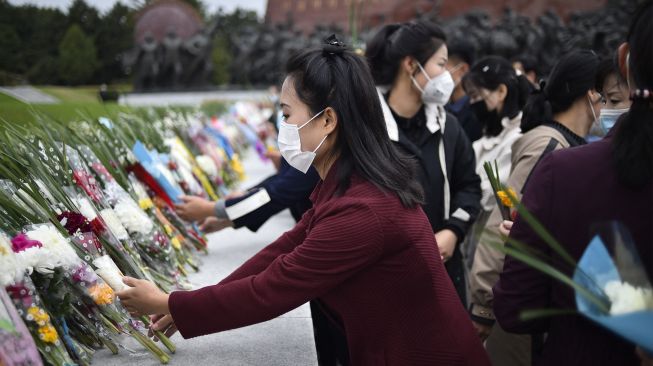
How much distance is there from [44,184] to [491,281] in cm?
159

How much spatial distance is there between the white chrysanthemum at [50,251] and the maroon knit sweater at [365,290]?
296 millimetres

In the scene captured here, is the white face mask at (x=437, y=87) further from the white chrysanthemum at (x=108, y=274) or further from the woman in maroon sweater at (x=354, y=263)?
the white chrysanthemum at (x=108, y=274)

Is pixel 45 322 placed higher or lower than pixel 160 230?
higher

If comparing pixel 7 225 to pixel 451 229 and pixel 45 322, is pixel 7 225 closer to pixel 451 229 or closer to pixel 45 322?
pixel 45 322

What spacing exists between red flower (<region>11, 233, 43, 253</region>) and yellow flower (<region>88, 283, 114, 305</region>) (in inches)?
8.3

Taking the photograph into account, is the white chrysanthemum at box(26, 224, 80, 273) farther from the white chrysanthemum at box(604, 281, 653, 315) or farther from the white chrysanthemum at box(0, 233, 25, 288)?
the white chrysanthemum at box(604, 281, 653, 315)

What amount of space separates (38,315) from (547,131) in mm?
1889

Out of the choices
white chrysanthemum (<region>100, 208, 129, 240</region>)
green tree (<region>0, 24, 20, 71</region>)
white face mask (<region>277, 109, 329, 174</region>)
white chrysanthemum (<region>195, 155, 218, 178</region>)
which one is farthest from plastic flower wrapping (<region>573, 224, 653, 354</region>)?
green tree (<region>0, 24, 20, 71</region>)

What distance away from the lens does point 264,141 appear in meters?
8.04

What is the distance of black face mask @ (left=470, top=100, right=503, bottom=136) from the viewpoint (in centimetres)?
372

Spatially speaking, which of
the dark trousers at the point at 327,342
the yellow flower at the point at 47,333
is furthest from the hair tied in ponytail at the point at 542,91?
the yellow flower at the point at 47,333

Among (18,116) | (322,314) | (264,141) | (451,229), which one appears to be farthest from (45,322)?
(264,141)

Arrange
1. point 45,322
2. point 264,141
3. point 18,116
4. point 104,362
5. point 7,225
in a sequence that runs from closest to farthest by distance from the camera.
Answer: point 45,322, point 7,225, point 104,362, point 18,116, point 264,141

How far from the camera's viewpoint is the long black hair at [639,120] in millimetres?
1160
